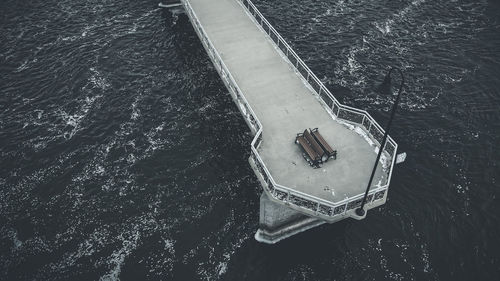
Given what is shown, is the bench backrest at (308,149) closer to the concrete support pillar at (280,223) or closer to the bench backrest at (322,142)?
the bench backrest at (322,142)

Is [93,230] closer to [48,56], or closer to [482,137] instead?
[48,56]

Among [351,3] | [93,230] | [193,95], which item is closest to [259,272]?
[93,230]

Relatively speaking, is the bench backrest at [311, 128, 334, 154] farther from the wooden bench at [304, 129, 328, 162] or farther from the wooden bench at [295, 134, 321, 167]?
the wooden bench at [295, 134, 321, 167]

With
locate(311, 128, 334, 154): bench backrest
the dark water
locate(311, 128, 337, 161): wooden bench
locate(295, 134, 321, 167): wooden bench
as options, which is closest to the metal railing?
locate(295, 134, 321, 167): wooden bench

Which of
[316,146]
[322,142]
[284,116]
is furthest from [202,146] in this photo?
[322,142]

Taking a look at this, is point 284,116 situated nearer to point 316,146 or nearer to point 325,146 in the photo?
point 316,146

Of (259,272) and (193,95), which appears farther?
(193,95)
